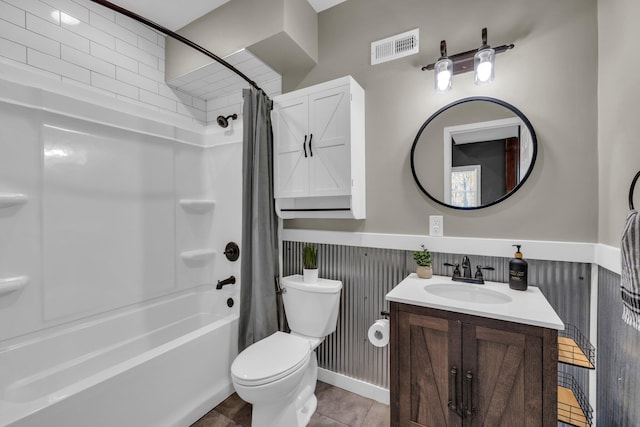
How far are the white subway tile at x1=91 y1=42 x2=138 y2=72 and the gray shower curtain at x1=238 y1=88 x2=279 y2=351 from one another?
975mm

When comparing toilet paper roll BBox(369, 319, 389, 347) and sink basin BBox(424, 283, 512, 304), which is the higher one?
sink basin BBox(424, 283, 512, 304)

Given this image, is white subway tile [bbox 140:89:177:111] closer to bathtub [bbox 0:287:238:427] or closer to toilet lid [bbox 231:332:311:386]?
bathtub [bbox 0:287:238:427]

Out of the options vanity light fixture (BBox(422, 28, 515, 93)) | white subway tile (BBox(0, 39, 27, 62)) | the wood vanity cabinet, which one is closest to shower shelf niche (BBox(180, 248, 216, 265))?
white subway tile (BBox(0, 39, 27, 62))

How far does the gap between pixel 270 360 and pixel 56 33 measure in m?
2.40

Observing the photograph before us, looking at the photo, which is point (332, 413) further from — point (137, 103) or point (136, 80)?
point (136, 80)

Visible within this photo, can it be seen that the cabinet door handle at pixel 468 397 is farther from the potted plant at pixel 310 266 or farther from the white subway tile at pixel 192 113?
the white subway tile at pixel 192 113

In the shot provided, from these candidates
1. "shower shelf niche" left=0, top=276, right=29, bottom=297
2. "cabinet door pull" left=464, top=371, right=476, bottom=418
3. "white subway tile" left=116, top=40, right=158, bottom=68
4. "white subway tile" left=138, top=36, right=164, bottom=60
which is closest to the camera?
"cabinet door pull" left=464, top=371, right=476, bottom=418

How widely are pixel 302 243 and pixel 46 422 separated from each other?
5.09ft

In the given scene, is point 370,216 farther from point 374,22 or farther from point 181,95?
point 181,95

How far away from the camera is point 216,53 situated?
202cm

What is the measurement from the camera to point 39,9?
66.2 inches

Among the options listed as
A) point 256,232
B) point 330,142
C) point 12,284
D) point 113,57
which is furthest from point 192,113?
point 12,284

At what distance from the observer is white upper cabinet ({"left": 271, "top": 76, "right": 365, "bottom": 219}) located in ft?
5.74

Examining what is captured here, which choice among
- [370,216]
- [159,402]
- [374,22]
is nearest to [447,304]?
[370,216]
